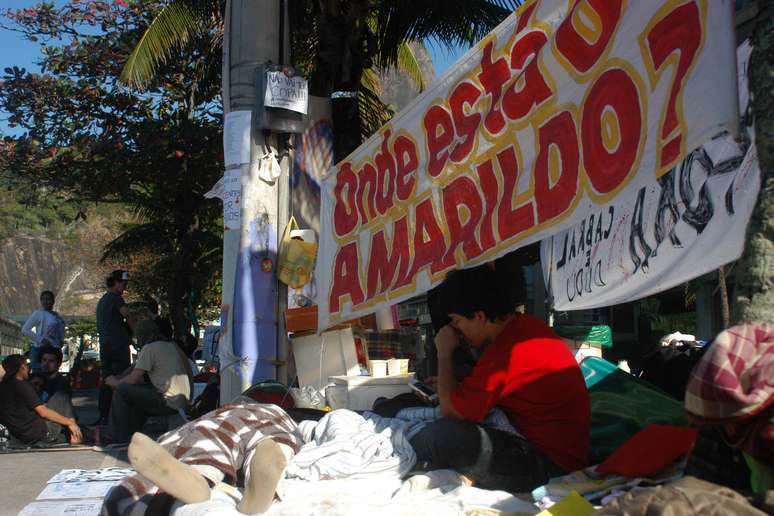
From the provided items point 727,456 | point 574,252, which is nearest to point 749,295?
point 727,456

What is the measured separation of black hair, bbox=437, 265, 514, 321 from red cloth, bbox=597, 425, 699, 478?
0.87m

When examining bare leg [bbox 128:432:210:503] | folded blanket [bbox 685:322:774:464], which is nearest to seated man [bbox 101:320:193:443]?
bare leg [bbox 128:432:210:503]

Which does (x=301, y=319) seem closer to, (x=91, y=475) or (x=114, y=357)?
(x=91, y=475)

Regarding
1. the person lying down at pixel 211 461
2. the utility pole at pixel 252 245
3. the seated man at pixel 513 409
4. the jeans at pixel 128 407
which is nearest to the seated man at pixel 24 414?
the jeans at pixel 128 407

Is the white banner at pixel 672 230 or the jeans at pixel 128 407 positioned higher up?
the white banner at pixel 672 230

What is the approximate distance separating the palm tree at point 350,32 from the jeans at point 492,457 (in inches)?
201

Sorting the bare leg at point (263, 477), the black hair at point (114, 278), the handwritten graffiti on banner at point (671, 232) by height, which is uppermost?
the black hair at point (114, 278)

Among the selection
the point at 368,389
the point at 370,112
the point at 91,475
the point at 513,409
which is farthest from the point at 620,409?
the point at 370,112

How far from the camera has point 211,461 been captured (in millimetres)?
4215

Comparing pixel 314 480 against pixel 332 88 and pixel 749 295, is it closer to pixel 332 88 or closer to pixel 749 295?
pixel 749 295

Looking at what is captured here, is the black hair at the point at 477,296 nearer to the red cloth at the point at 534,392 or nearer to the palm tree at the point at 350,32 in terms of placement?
the red cloth at the point at 534,392

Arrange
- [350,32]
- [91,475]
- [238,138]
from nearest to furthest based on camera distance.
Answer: [91,475]
[238,138]
[350,32]

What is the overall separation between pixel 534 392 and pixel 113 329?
6.83 metres

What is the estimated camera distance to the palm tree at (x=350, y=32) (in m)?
8.83
